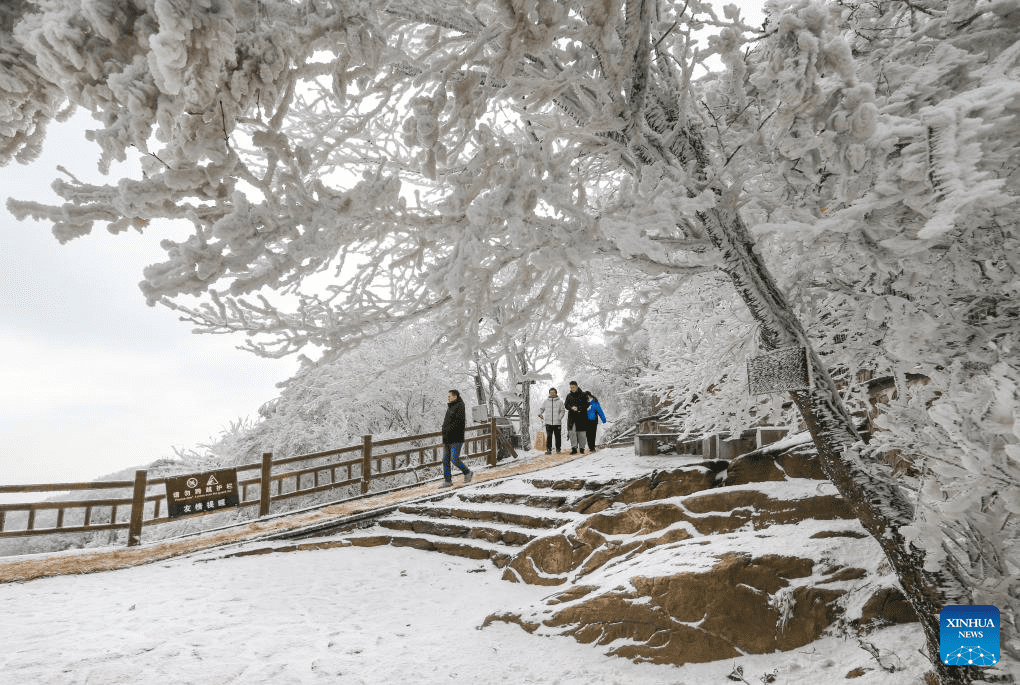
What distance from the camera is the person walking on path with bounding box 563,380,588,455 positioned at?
1328cm

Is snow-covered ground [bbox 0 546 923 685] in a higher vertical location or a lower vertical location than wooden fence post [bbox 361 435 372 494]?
lower

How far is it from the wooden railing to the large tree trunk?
928 centimetres

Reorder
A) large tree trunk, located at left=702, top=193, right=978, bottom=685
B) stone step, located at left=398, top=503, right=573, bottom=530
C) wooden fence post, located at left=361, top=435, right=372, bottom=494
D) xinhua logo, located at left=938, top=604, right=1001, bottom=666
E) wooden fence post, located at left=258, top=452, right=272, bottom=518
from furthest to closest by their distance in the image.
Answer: wooden fence post, located at left=361, top=435, right=372, bottom=494, wooden fence post, located at left=258, top=452, right=272, bottom=518, stone step, located at left=398, top=503, right=573, bottom=530, large tree trunk, located at left=702, top=193, right=978, bottom=685, xinhua logo, located at left=938, top=604, right=1001, bottom=666

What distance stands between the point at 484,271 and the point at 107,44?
5.33ft

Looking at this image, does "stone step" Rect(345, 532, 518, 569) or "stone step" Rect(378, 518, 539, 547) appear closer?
"stone step" Rect(345, 532, 518, 569)

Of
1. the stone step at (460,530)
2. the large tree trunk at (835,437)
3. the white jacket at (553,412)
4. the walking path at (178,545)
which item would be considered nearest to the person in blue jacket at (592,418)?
the white jacket at (553,412)

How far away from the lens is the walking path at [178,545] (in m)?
7.23

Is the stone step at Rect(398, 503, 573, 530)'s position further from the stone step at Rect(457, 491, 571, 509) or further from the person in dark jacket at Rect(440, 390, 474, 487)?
the person in dark jacket at Rect(440, 390, 474, 487)

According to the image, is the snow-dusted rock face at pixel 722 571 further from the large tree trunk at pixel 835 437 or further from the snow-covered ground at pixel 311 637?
the large tree trunk at pixel 835 437

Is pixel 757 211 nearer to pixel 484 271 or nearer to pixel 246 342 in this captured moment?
pixel 484 271

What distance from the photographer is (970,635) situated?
8.23 feet

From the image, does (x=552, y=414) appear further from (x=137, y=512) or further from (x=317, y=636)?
(x=317, y=636)

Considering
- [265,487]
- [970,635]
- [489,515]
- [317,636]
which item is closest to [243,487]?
[265,487]

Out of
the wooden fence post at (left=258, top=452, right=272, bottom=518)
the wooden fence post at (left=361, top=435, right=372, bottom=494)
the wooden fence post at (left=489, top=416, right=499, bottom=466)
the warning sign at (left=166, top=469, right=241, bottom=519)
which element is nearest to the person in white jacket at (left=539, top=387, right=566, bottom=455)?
the wooden fence post at (left=489, top=416, right=499, bottom=466)
